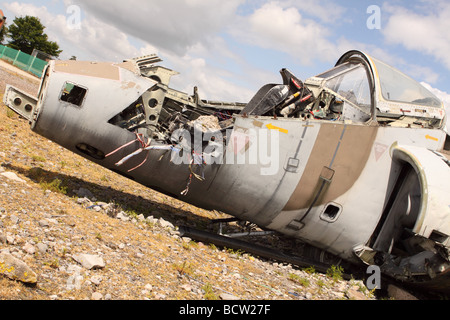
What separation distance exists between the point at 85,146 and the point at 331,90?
16.3 ft

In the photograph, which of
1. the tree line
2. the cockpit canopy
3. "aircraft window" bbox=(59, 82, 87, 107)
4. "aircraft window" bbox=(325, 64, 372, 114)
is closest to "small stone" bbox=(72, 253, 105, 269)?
"aircraft window" bbox=(59, 82, 87, 107)

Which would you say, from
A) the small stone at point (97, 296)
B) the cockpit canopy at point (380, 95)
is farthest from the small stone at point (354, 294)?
the small stone at point (97, 296)

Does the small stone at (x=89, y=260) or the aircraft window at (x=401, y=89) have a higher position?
the aircraft window at (x=401, y=89)

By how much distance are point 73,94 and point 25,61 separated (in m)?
41.6

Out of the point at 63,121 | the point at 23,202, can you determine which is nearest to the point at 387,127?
the point at 63,121

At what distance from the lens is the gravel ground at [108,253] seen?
4.16 meters

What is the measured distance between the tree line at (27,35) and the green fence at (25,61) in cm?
1040

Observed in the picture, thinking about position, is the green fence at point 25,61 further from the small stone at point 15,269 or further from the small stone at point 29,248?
the small stone at point 15,269

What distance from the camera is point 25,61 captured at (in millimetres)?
41250

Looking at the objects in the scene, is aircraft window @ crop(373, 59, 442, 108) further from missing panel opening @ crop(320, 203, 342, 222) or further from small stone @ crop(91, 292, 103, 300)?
small stone @ crop(91, 292, 103, 300)

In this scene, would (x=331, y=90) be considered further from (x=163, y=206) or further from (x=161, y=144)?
(x=163, y=206)

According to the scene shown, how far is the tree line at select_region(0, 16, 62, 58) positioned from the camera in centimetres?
5175

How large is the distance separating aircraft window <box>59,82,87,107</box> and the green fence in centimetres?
3994

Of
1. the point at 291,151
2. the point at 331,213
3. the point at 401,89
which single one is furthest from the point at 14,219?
the point at 401,89
